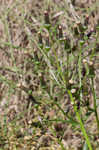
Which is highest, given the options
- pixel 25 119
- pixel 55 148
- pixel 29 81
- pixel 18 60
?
pixel 18 60

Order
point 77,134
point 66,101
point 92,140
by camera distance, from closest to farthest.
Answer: point 92,140 < point 77,134 < point 66,101

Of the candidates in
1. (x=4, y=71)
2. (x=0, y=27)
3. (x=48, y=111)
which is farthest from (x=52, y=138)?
(x=0, y=27)

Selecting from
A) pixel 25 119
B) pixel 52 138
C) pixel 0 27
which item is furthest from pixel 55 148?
pixel 0 27

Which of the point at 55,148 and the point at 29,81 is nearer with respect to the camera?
the point at 55,148

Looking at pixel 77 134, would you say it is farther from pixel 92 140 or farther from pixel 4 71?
pixel 4 71

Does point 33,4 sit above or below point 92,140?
above

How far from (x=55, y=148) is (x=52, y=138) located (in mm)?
81

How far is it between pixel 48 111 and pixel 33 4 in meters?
0.79

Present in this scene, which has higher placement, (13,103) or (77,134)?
(13,103)

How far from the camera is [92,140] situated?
5.40 feet

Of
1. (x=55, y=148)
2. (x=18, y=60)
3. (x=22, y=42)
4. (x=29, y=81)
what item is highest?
(x=22, y=42)

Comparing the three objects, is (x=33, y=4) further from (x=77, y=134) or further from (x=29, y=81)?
(x=77, y=134)

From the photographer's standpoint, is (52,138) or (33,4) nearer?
(52,138)

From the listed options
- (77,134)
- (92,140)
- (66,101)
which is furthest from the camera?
(66,101)
